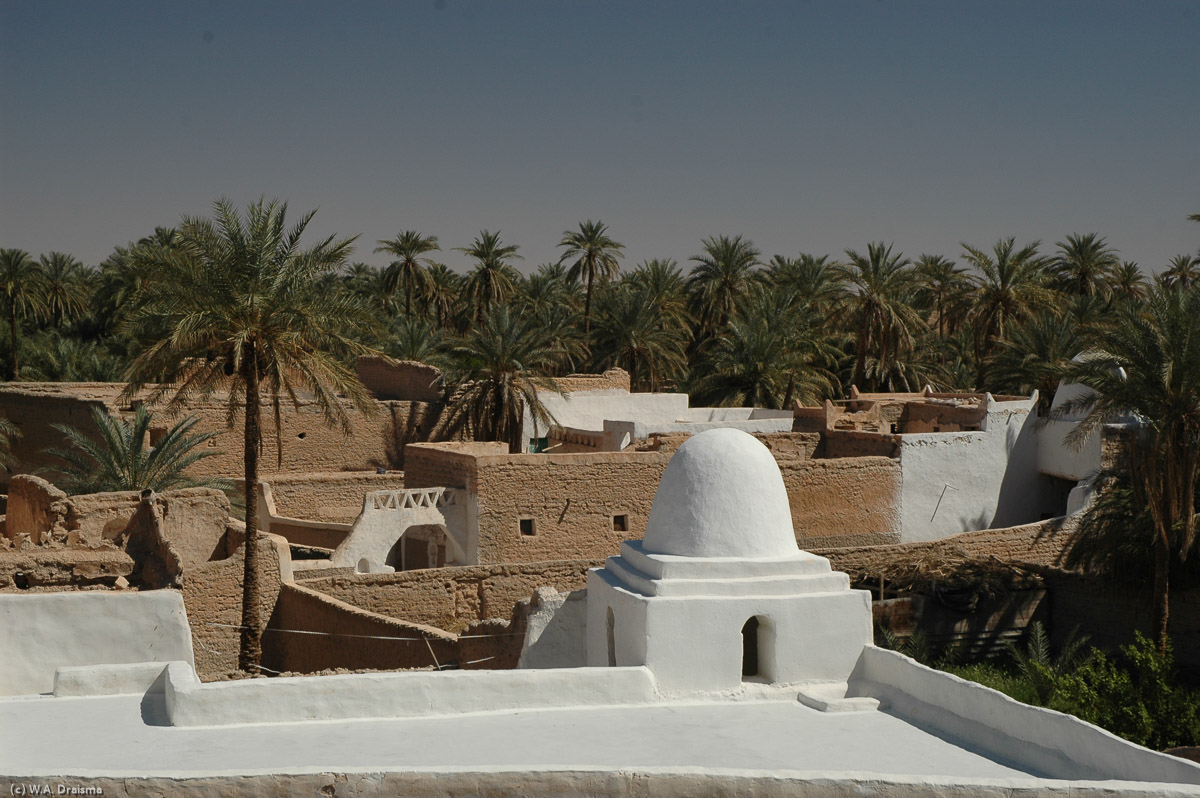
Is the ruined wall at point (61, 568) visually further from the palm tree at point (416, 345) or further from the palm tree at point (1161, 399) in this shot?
the palm tree at point (416, 345)

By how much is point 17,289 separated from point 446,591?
29445 mm

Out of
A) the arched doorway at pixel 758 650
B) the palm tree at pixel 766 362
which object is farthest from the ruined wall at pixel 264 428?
the arched doorway at pixel 758 650

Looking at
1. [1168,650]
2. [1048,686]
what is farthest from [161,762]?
[1168,650]

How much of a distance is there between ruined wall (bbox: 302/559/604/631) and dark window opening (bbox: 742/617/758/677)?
5651 mm

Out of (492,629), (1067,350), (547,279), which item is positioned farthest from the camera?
(547,279)

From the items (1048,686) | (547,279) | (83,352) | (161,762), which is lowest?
(1048,686)

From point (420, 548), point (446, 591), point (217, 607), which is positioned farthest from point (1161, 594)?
point (420, 548)

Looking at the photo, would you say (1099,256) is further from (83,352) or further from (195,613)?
(195,613)

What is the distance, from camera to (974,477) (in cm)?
2658

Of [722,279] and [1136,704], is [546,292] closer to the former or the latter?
[722,279]

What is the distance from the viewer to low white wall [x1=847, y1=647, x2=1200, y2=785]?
7.51 m

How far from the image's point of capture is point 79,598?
996 centimetres

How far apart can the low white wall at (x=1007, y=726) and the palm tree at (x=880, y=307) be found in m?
25.3

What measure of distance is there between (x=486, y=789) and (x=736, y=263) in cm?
3308
